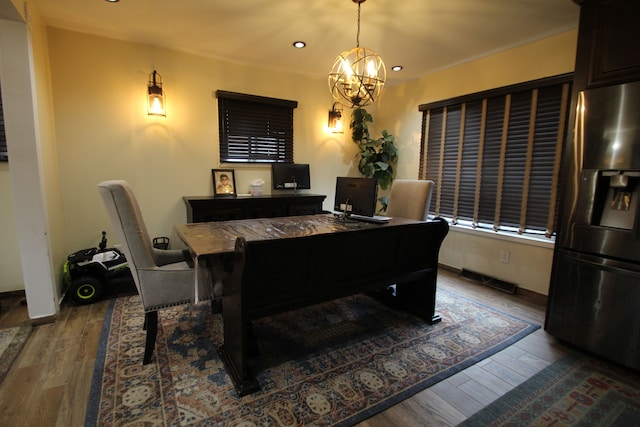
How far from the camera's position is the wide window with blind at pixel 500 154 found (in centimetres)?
301

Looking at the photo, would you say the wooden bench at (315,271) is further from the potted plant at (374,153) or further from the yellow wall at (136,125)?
the yellow wall at (136,125)

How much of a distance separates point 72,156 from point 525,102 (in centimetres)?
469

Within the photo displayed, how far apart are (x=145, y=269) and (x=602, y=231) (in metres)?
3.01

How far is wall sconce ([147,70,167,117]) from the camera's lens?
3.24 metres

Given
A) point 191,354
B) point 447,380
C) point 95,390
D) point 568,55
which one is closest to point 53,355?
point 95,390

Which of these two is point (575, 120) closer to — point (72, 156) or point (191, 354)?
point (191, 354)

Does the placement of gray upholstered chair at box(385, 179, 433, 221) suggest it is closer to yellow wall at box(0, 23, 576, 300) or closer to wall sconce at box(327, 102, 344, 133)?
yellow wall at box(0, 23, 576, 300)

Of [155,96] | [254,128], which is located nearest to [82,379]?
[155,96]

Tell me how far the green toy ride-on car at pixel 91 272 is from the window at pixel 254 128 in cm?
164

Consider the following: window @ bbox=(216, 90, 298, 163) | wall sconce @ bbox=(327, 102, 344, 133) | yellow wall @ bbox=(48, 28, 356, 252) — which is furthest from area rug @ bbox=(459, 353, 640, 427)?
wall sconce @ bbox=(327, 102, 344, 133)

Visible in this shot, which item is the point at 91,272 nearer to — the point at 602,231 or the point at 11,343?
the point at 11,343

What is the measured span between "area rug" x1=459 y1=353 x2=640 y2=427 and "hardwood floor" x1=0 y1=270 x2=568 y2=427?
0.20ft

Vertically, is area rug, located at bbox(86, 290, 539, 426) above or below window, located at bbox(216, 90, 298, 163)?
below

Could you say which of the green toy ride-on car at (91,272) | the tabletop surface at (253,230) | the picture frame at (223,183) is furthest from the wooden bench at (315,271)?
the picture frame at (223,183)
